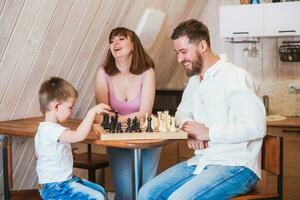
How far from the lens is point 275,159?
231 cm

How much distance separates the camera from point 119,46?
3.07 metres

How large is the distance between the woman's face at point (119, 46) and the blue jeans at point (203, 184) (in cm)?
95

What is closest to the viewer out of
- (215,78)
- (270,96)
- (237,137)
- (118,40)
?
(237,137)

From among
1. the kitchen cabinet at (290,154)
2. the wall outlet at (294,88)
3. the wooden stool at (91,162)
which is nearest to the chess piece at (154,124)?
the wooden stool at (91,162)

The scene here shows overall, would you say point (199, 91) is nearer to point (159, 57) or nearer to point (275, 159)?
point (275, 159)

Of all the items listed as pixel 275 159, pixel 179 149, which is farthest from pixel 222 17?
pixel 275 159

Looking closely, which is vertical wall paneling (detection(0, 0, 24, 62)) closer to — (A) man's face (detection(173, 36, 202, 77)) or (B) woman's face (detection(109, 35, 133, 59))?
(B) woman's face (detection(109, 35, 133, 59))

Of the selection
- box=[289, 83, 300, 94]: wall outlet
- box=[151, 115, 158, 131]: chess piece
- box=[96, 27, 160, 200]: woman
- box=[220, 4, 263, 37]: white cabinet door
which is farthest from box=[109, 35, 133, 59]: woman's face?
box=[289, 83, 300, 94]: wall outlet

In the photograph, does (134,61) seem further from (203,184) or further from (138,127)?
(203,184)

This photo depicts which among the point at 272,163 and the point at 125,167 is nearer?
the point at 272,163

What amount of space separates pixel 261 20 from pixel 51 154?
7.64 feet

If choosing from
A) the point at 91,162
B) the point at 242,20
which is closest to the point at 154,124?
the point at 91,162

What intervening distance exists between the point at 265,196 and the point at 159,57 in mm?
2331

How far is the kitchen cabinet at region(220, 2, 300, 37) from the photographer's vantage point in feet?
12.9
